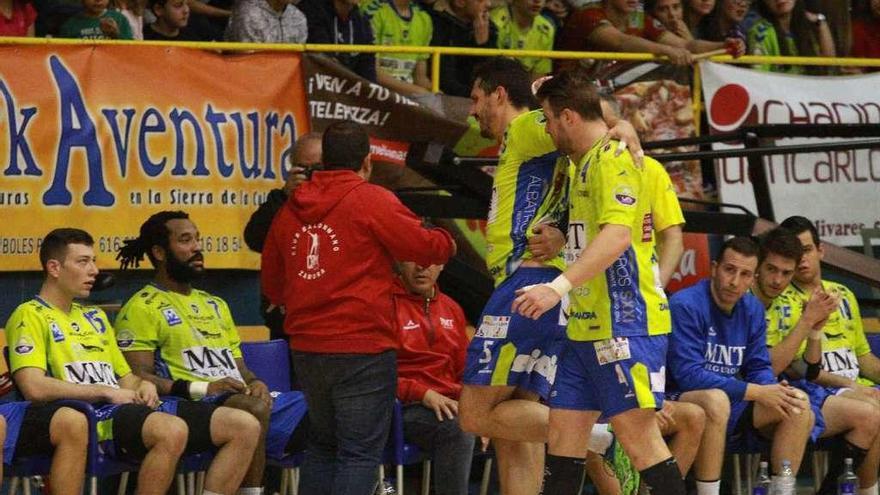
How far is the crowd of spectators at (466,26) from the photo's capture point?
379 inches

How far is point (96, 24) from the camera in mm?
9414

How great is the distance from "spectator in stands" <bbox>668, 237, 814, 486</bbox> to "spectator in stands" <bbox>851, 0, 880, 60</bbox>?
3.98m

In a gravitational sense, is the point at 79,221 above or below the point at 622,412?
above

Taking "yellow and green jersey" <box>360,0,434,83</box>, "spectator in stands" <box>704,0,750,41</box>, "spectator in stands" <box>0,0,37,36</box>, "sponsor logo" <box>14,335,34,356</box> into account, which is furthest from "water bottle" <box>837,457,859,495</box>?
"spectator in stands" <box>0,0,37,36</box>

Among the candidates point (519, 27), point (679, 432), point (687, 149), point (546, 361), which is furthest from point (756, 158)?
point (546, 361)

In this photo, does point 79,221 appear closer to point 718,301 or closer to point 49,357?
point 49,357

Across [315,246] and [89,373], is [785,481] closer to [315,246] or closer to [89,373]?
[315,246]

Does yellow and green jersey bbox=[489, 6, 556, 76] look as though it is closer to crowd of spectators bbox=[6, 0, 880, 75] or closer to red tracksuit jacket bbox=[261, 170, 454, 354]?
crowd of spectators bbox=[6, 0, 880, 75]

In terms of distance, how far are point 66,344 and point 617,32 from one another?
491 centimetres

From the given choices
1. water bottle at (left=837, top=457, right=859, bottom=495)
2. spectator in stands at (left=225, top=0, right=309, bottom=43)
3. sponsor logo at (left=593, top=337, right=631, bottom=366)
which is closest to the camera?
sponsor logo at (left=593, top=337, right=631, bottom=366)

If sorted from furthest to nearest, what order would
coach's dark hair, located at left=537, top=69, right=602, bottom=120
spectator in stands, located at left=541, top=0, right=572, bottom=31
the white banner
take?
spectator in stands, located at left=541, top=0, right=572, bottom=31 → the white banner → coach's dark hair, located at left=537, top=69, right=602, bottom=120

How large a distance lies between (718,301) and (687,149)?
2.27 meters

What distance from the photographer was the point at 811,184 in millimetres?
10891

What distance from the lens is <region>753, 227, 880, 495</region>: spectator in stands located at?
8820 millimetres
